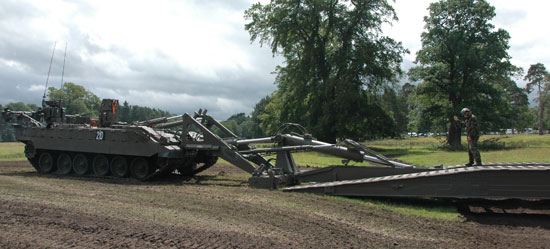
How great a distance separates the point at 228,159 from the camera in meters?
12.3

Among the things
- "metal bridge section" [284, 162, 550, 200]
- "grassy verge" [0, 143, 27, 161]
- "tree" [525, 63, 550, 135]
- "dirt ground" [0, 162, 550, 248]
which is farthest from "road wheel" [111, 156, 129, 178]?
"tree" [525, 63, 550, 135]

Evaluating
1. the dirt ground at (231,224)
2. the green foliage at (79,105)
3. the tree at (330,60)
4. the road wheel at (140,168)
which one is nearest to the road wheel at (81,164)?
the road wheel at (140,168)

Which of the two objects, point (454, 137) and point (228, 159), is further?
point (454, 137)

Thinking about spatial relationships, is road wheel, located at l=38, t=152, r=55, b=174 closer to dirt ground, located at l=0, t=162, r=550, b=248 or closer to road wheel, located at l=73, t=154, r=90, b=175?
road wheel, located at l=73, t=154, r=90, b=175

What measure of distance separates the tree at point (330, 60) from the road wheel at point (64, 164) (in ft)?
65.6

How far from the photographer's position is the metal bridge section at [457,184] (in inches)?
294

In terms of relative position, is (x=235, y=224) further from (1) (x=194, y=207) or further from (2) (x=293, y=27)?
(2) (x=293, y=27)

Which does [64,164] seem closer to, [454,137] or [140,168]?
[140,168]

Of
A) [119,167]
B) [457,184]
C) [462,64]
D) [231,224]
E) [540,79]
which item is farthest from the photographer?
[540,79]

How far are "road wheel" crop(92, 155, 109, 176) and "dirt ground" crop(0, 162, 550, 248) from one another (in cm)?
369

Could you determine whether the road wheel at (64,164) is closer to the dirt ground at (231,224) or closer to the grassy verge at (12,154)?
the dirt ground at (231,224)

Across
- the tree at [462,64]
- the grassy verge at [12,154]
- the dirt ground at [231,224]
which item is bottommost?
the dirt ground at [231,224]

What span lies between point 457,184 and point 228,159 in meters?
6.63

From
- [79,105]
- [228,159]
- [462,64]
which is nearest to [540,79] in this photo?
[462,64]
